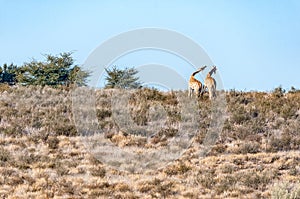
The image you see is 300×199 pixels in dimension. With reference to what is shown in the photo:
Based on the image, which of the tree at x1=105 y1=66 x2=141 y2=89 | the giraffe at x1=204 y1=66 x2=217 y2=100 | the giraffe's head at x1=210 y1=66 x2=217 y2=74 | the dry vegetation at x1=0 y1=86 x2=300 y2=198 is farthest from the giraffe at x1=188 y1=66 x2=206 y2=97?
the tree at x1=105 y1=66 x2=141 y2=89

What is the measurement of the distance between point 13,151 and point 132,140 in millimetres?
3878

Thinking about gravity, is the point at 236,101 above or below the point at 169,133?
above

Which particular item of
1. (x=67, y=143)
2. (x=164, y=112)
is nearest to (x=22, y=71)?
(x=164, y=112)

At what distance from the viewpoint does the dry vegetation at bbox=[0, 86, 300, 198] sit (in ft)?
51.2

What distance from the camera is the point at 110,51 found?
68.3 feet

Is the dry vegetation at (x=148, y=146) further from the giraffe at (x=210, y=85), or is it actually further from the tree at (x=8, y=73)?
the tree at (x=8, y=73)

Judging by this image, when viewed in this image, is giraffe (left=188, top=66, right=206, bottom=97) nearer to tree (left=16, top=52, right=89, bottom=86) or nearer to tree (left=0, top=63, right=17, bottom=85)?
tree (left=16, top=52, right=89, bottom=86)

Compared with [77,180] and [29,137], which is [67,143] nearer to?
[29,137]

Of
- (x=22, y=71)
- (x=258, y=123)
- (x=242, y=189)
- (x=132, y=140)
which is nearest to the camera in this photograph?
(x=242, y=189)

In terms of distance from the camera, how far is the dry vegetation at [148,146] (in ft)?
51.2

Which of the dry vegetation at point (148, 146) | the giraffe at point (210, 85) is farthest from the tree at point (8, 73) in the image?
the giraffe at point (210, 85)

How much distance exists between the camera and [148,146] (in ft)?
65.3

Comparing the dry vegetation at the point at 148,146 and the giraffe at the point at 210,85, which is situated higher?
the giraffe at the point at 210,85

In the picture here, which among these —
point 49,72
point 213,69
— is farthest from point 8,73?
point 213,69
